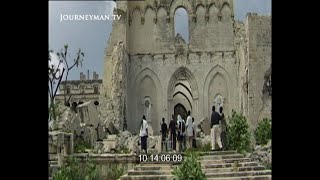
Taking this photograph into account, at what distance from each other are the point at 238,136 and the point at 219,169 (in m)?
1.02

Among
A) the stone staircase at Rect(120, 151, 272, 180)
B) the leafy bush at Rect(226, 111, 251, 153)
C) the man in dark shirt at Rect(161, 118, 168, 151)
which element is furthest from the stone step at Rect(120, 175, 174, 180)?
the leafy bush at Rect(226, 111, 251, 153)

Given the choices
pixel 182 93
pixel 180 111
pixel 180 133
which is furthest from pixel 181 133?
pixel 182 93

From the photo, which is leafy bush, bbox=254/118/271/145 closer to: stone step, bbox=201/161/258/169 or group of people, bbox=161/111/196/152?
stone step, bbox=201/161/258/169

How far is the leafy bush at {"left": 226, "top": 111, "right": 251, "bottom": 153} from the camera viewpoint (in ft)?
28.2

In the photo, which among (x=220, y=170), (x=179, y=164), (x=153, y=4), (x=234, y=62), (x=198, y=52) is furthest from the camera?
(x=198, y=52)

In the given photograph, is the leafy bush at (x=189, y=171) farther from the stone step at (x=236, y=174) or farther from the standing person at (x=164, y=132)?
the standing person at (x=164, y=132)

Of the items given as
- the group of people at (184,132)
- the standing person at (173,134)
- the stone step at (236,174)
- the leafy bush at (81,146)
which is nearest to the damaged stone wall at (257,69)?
the group of people at (184,132)

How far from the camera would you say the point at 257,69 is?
1152 centimetres
